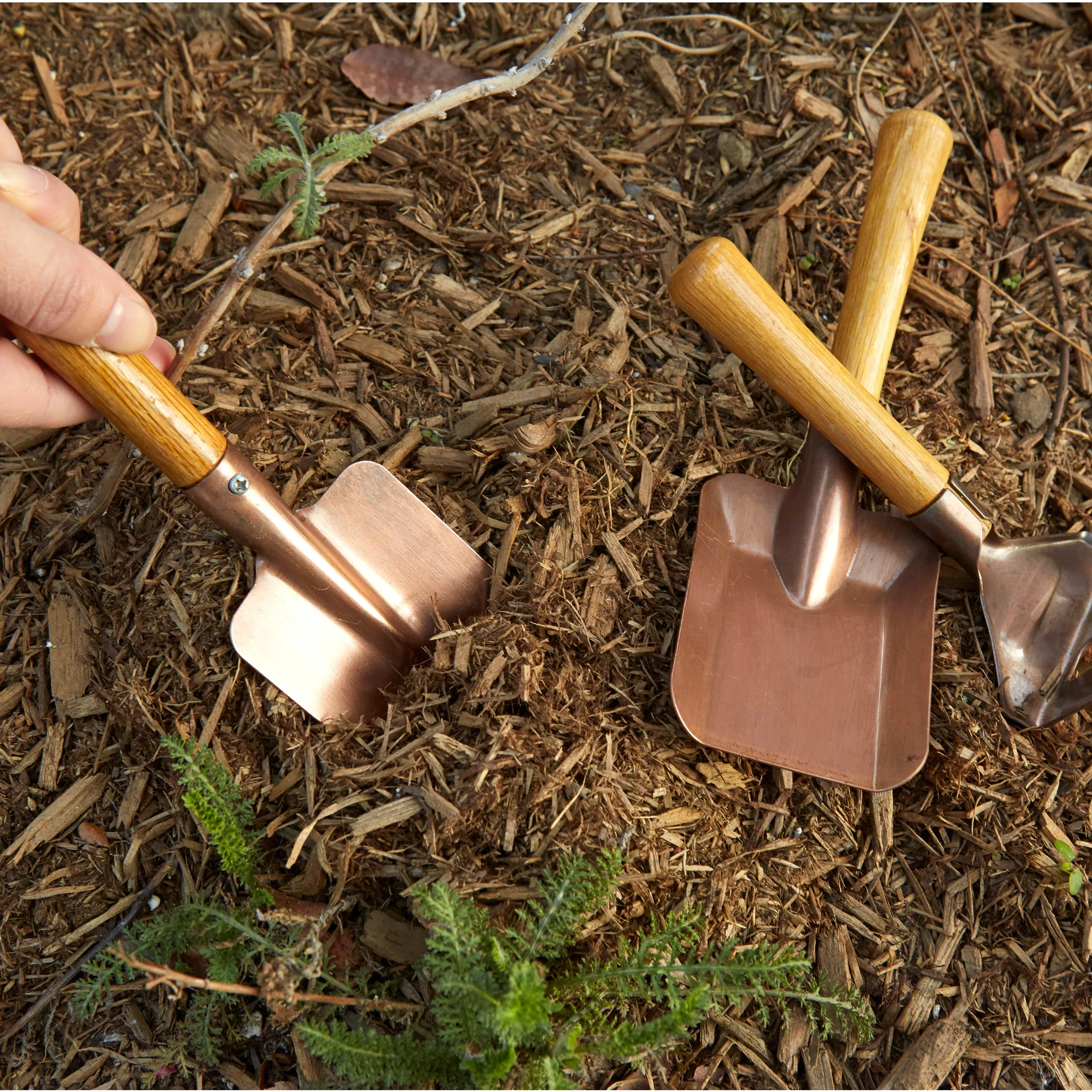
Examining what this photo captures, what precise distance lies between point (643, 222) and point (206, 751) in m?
1.66

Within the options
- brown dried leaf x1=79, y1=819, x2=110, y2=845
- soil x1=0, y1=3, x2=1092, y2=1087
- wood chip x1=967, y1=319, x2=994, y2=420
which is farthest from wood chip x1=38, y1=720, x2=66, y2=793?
wood chip x1=967, y1=319, x2=994, y2=420

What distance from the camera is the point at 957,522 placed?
1952 millimetres

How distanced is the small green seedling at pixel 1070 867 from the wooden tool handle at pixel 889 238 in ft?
3.37

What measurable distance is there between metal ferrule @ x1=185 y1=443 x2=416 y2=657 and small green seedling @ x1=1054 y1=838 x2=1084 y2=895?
1428 millimetres

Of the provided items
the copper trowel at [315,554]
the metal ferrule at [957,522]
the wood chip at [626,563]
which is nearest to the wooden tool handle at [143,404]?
the copper trowel at [315,554]

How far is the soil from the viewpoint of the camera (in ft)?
5.85

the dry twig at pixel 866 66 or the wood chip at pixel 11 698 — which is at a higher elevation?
the wood chip at pixel 11 698

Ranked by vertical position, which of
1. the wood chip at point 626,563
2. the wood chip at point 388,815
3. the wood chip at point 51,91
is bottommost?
the wood chip at point 626,563

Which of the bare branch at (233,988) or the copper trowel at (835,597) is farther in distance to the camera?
the copper trowel at (835,597)

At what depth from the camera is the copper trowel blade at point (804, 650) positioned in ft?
6.07

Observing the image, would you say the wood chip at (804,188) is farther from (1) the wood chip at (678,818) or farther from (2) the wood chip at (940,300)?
(1) the wood chip at (678,818)

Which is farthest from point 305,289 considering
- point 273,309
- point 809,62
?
point 809,62

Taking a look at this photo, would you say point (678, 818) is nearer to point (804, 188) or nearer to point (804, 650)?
point (804, 650)

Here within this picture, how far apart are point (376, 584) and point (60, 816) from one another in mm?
831
